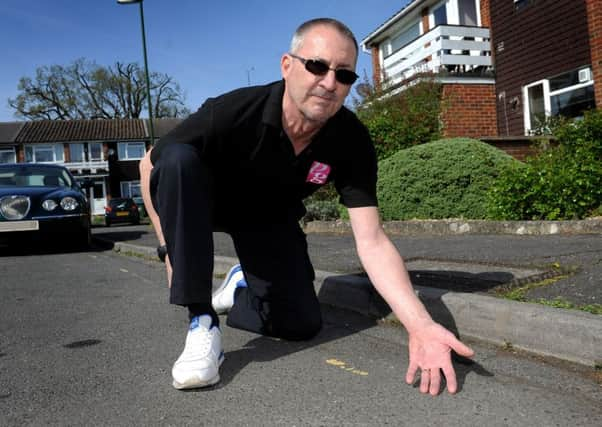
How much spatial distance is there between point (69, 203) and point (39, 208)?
45cm

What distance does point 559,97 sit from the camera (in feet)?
46.6

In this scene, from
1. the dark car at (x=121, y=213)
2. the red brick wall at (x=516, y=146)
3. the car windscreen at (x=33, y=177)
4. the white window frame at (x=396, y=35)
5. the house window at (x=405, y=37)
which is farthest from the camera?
the dark car at (x=121, y=213)

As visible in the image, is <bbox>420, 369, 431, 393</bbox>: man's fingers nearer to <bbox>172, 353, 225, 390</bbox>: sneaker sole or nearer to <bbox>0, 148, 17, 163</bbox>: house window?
<bbox>172, 353, 225, 390</bbox>: sneaker sole

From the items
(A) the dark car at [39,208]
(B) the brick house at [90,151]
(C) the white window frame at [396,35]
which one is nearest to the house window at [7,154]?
(B) the brick house at [90,151]

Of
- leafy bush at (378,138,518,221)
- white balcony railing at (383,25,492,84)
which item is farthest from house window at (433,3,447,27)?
leafy bush at (378,138,518,221)

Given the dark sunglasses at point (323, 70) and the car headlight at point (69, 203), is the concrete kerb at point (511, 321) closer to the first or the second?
the dark sunglasses at point (323, 70)

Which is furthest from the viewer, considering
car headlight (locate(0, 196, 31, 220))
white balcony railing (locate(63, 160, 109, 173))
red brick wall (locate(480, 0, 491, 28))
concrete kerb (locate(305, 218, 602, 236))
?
white balcony railing (locate(63, 160, 109, 173))

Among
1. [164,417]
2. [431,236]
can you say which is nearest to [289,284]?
[164,417]

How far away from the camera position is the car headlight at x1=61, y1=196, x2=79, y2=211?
354 inches

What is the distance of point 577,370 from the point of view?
2342 mm

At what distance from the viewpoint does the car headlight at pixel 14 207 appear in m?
8.59

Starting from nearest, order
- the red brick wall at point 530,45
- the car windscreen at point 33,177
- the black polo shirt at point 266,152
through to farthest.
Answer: the black polo shirt at point 266,152
the car windscreen at point 33,177
the red brick wall at point 530,45

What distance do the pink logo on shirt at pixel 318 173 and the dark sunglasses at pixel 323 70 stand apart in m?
0.44

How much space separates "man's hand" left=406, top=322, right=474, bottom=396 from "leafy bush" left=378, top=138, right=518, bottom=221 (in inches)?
240
